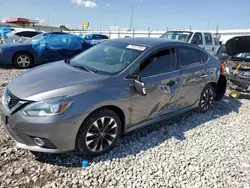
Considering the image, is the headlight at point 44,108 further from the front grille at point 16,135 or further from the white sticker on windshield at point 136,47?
the white sticker on windshield at point 136,47

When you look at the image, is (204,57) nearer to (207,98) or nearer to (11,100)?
(207,98)

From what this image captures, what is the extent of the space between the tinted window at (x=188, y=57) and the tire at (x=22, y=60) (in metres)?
6.49

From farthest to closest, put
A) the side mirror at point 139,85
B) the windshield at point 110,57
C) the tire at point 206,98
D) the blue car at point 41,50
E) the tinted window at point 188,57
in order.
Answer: the blue car at point 41,50, the tire at point 206,98, the tinted window at point 188,57, the windshield at point 110,57, the side mirror at point 139,85

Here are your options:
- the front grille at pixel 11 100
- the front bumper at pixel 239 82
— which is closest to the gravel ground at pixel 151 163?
the front grille at pixel 11 100

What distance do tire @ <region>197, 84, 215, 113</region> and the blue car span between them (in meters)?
6.34

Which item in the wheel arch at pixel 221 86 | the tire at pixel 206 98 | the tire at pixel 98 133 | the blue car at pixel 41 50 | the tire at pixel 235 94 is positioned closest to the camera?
the tire at pixel 98 133

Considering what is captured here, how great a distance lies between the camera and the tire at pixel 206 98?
467cm

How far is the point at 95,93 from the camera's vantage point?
2768mm

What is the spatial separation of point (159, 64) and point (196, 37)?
7991 millimetres

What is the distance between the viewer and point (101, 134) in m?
2.98

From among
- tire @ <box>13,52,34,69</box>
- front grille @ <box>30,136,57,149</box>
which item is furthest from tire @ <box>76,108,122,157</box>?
tire @ <box>13,52,34,69</box>

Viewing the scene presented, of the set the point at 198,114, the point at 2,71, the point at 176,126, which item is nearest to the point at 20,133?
the point at 176,126

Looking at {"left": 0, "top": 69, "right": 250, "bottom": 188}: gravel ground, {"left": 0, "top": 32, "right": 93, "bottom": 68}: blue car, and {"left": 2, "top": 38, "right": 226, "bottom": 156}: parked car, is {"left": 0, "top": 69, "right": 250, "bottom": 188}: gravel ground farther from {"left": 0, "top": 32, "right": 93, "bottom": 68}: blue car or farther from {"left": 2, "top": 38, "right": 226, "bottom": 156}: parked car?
{"left": 0, "top": 32, "right": 93, "bottom": 68}: blue car

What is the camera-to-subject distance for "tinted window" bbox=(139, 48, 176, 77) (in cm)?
334
